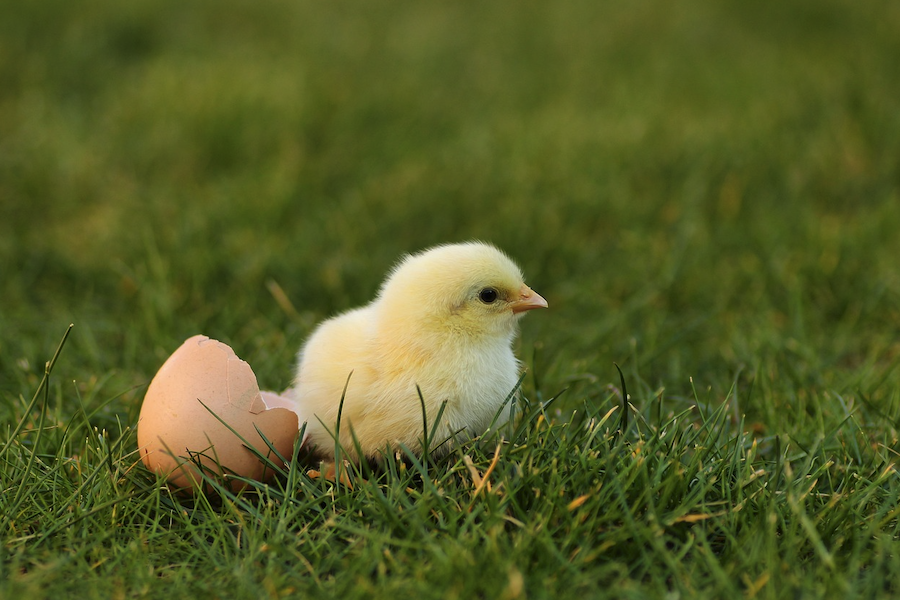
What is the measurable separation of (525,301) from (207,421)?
39.7 inches

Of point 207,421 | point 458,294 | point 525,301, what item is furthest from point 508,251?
point 207,421

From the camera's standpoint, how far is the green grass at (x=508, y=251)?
2.29m

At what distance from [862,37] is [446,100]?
3579mm

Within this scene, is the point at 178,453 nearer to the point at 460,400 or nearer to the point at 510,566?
the point at 460,400

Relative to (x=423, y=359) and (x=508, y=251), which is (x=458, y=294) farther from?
(x=508, y=251)

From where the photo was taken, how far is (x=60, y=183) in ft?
17.6

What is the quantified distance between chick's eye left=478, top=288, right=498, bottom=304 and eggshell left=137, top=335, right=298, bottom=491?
673 mm

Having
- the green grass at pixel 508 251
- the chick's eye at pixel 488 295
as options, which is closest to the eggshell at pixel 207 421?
the green grass at pixel 508 251

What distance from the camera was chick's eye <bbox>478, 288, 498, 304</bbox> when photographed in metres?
2.73

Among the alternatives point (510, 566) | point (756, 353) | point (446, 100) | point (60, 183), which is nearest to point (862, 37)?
point (446, 100)

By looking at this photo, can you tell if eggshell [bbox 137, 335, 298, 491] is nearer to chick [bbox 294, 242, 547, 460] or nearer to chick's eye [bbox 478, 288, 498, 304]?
chick [bbox 294, 242, 547, 460]

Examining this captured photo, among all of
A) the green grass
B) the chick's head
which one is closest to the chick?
the chick's head

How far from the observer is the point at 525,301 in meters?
2.79

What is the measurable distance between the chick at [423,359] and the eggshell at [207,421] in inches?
7.3
